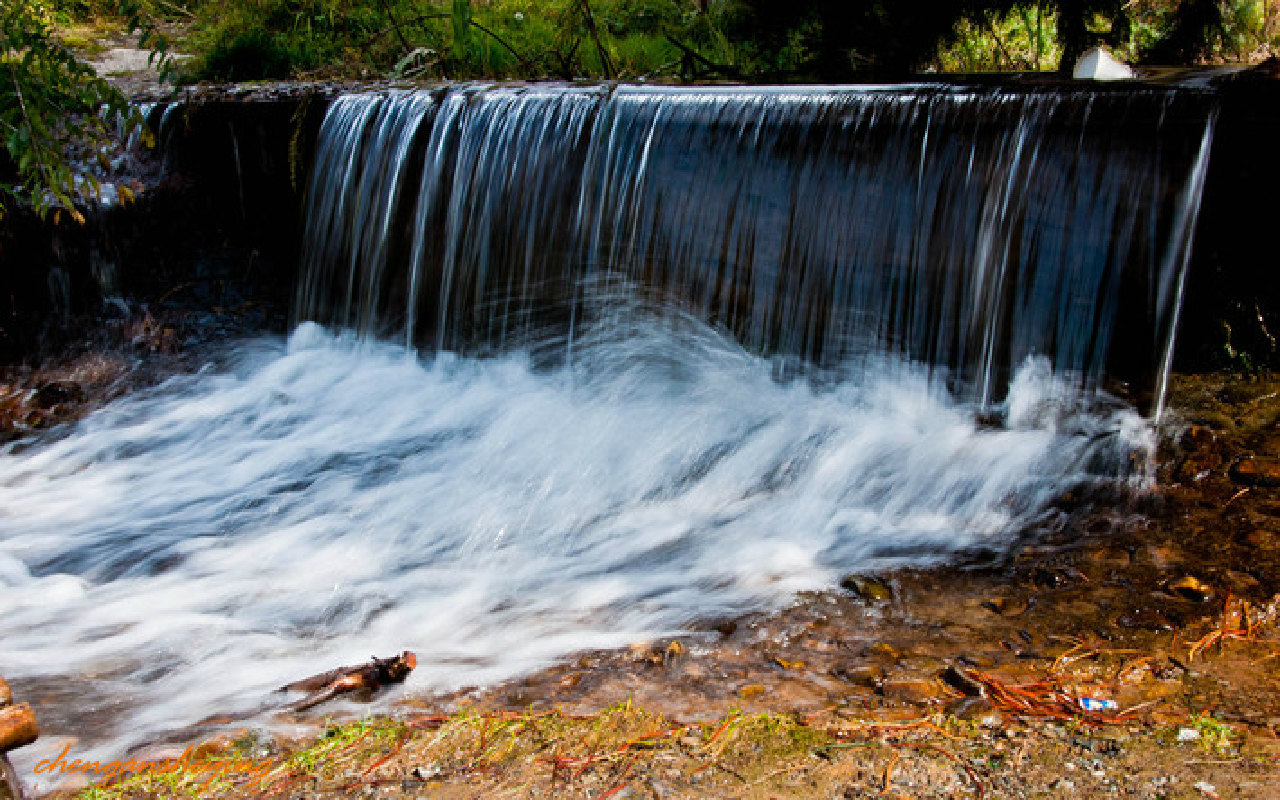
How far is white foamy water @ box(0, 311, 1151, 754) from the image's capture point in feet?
11.0

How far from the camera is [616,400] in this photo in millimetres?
5555

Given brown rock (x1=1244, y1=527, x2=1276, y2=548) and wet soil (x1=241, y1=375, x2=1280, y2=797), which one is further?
brown rock (x1=1244, y1=527, x2=1276, y2=548)

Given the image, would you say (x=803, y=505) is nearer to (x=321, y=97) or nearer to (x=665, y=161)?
(x=665, y=161)

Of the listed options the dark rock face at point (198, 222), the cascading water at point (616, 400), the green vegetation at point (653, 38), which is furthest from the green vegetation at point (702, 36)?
the cascading water at point (616, 400)

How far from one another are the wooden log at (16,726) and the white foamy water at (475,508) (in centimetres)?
87

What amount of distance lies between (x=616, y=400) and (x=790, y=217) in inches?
55.1

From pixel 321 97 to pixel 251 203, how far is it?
38.9 inches

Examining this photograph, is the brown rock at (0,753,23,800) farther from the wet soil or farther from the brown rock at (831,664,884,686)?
the brown rock at (831,664,884,686)

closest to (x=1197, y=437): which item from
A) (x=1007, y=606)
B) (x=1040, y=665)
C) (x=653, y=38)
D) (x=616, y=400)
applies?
(x=1007, y=606)

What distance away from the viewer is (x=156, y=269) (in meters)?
7.14

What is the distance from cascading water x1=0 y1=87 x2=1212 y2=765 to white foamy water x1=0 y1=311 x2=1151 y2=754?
2 centimetres

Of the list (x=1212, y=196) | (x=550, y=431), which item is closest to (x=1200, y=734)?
(x=1212, y=196)

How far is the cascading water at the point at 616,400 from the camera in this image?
3611mm

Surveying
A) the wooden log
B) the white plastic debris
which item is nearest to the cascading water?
the wooden log
